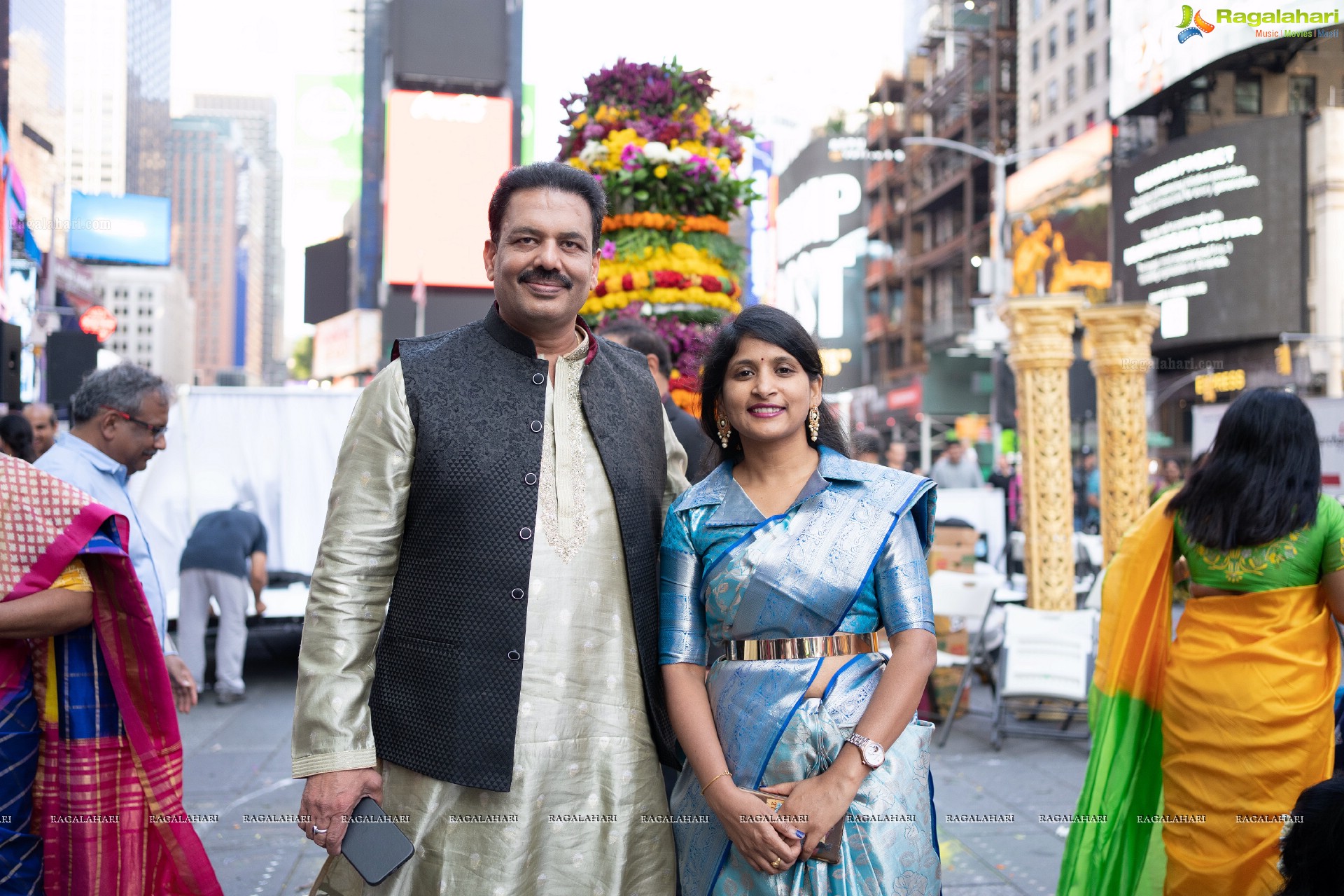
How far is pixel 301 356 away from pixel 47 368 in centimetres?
6007

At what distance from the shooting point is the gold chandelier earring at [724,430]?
7.84 feet

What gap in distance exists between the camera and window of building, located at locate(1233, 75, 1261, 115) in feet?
86.0

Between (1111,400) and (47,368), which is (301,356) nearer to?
(47,368)

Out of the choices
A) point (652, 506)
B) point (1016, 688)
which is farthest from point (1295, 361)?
point (652, 506)

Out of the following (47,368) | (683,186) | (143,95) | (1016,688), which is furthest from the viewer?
(143,95)

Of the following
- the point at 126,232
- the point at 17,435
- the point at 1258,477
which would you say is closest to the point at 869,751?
the point at 1258,477

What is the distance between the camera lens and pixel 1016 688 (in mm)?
6164

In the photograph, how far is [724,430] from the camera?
94.7 inches

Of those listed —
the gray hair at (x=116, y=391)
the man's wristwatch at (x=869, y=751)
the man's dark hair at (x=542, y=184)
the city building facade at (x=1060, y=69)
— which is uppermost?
the city building facade at (x=1060, y=69)

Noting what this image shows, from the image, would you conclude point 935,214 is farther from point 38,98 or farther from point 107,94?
point 107,94

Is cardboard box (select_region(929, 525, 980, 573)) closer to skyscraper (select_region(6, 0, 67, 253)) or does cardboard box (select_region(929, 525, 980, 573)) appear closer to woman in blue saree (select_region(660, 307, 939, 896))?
woman in blue saree (select_region(660, 307, 939, 896))

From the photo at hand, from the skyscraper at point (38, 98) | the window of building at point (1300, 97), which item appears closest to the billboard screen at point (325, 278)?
the skyscraper at point (38, 98)

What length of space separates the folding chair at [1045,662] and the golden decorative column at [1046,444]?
63 centimetres

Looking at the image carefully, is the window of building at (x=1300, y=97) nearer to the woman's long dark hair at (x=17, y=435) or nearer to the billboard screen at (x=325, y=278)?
the woman's long dark hair at (x=17, y=435)
